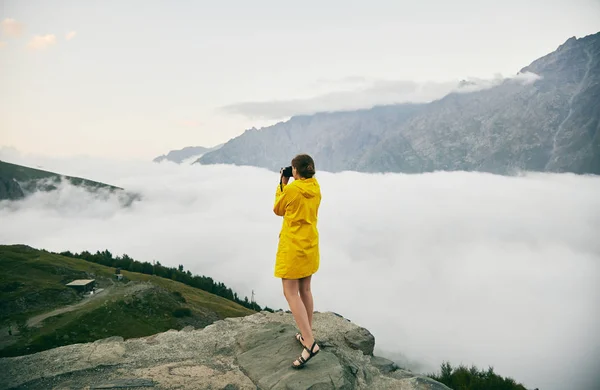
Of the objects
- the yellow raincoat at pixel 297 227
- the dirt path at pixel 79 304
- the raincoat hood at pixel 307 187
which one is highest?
the raincoat hood at pixel 307 187

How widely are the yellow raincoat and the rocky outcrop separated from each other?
243 cm

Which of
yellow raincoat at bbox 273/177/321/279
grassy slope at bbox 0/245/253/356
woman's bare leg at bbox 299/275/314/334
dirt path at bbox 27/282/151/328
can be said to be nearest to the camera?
yellow raincoat at bbox 273/177/321/279

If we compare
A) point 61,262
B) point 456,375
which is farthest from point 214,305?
point 456,375

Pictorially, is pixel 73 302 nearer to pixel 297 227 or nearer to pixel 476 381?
pixel 476 381

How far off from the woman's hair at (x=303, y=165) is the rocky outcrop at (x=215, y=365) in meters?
4.36

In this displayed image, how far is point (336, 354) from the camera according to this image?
31.2 feet

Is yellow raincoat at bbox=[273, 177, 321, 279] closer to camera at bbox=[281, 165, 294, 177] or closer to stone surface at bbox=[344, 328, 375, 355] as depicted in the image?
camera at bbox=[281, 165, 294, 177]

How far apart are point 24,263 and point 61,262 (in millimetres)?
8147

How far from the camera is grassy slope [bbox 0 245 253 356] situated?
4769 centimetres

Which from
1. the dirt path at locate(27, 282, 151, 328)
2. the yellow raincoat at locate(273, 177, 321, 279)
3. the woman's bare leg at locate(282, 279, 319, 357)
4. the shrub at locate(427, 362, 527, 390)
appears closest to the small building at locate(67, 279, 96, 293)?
the dirt path at locate(27, 282, 151, 328)

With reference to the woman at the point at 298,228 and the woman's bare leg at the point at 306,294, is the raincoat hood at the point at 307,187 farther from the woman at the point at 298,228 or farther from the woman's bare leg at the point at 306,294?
the woman's bare leg at the point at 306,294

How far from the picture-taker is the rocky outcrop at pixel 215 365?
8.50 metres

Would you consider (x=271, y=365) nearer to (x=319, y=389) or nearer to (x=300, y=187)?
(x=319, y=389)

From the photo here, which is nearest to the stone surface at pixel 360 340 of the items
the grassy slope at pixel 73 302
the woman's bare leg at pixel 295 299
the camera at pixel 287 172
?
the woman's bare leg at pixel 295 299
